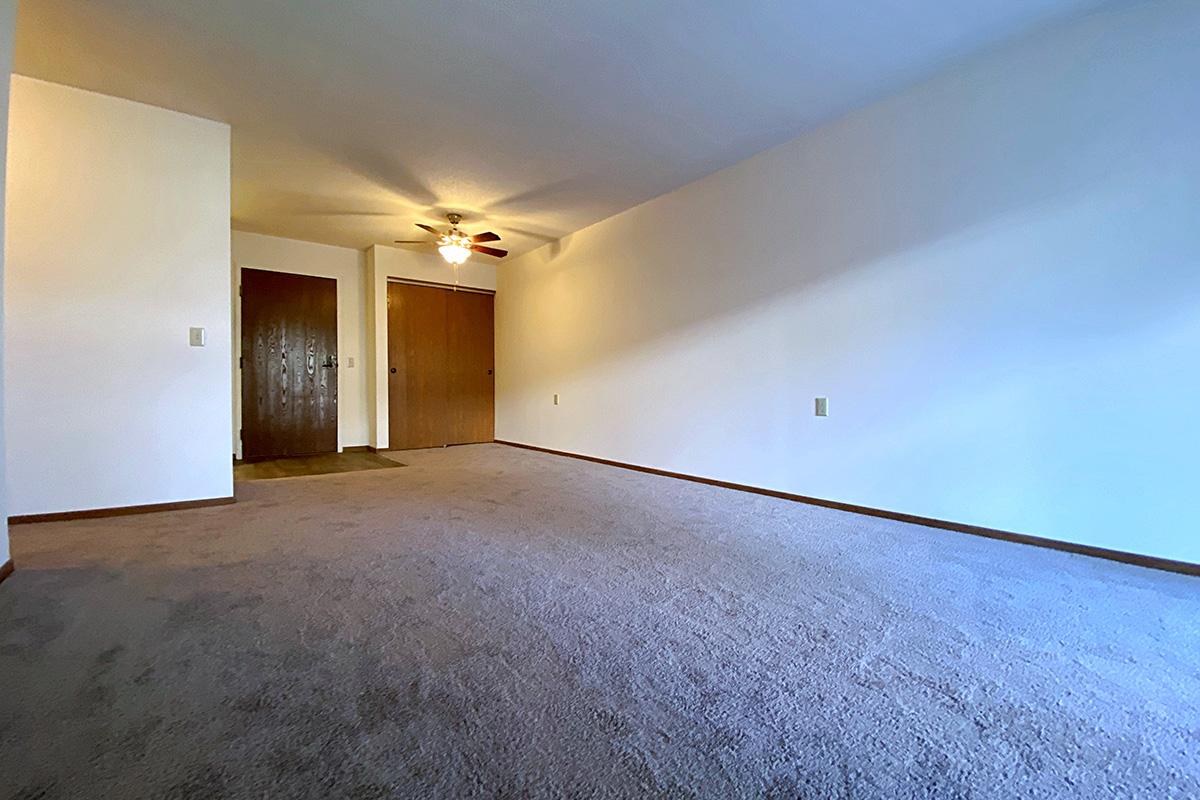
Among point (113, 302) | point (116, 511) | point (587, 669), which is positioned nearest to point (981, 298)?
point (587, 669)

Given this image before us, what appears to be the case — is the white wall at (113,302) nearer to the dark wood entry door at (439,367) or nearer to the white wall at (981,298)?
the dark wood entry door at (439,367)

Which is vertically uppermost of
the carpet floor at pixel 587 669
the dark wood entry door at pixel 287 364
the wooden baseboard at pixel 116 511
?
the dark wood entry door at pixel 287 364

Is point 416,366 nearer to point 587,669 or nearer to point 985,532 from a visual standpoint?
point 587,669

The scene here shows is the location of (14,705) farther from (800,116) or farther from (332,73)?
(800,116)

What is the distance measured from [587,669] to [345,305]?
Answer: 593cm

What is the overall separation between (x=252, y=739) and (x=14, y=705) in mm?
647

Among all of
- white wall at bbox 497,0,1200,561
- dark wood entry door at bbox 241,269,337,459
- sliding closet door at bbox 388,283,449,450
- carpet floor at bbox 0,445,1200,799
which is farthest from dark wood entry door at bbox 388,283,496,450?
carpet floor at bbox 0,445,1200,799

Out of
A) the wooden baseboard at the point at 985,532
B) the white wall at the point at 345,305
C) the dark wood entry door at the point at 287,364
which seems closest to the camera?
the wooden baseboard at the point at 985,532

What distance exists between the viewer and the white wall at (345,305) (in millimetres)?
5758

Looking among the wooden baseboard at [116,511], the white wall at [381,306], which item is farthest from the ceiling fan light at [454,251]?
the wooden baseboard at [116,511]

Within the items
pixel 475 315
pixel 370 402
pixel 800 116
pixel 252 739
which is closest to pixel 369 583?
pixel 252 739

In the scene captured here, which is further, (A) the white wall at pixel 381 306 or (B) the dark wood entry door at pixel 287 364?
(A) the white wall at pixel 381 306

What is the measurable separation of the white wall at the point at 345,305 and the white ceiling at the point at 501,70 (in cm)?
176

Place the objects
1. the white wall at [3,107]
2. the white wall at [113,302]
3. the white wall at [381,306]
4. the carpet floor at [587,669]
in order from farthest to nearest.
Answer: the white wall at [381,306] → the white wall at [113,302] → the white wall at [3,107] → the carpet floor at [587,669]
